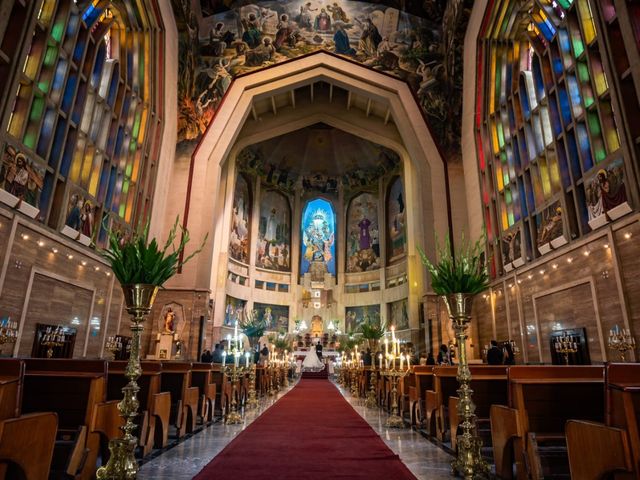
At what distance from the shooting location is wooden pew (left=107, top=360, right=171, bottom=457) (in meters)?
4.16

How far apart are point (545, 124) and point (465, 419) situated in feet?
35.1

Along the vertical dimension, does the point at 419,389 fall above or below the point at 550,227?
below

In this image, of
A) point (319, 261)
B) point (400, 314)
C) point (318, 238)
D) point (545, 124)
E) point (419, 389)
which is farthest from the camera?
point (318, 238)

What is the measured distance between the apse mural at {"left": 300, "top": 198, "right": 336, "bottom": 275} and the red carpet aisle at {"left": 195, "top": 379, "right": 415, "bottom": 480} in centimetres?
2113

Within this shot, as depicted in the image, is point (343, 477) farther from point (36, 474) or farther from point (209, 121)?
point (209, 121)

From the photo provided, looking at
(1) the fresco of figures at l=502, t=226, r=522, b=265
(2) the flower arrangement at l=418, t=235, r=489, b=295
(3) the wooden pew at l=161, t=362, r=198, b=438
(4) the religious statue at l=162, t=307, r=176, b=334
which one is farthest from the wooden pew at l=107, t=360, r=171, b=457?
(1) the fresco of figures at l=502, t=226, r=522, b=265

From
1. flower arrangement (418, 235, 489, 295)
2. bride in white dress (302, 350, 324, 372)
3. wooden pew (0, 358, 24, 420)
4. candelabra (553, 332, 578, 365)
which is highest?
flower arrangement (418, 235, 489, 295)

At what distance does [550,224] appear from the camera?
10859 millimetres

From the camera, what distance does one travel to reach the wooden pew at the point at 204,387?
21.3 ft

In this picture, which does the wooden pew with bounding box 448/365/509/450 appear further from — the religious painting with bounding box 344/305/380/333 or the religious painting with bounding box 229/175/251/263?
the religious painting with bounding box 344/305/380/333

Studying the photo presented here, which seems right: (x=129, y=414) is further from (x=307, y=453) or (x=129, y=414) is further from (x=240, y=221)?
(x=240, y=221)

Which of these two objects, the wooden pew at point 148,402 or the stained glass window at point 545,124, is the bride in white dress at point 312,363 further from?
the wooden pew at point 148,402

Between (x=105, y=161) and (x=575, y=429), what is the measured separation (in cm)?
1342

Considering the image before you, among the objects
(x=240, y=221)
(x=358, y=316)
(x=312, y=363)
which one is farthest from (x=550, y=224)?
(x=240, y=221)
